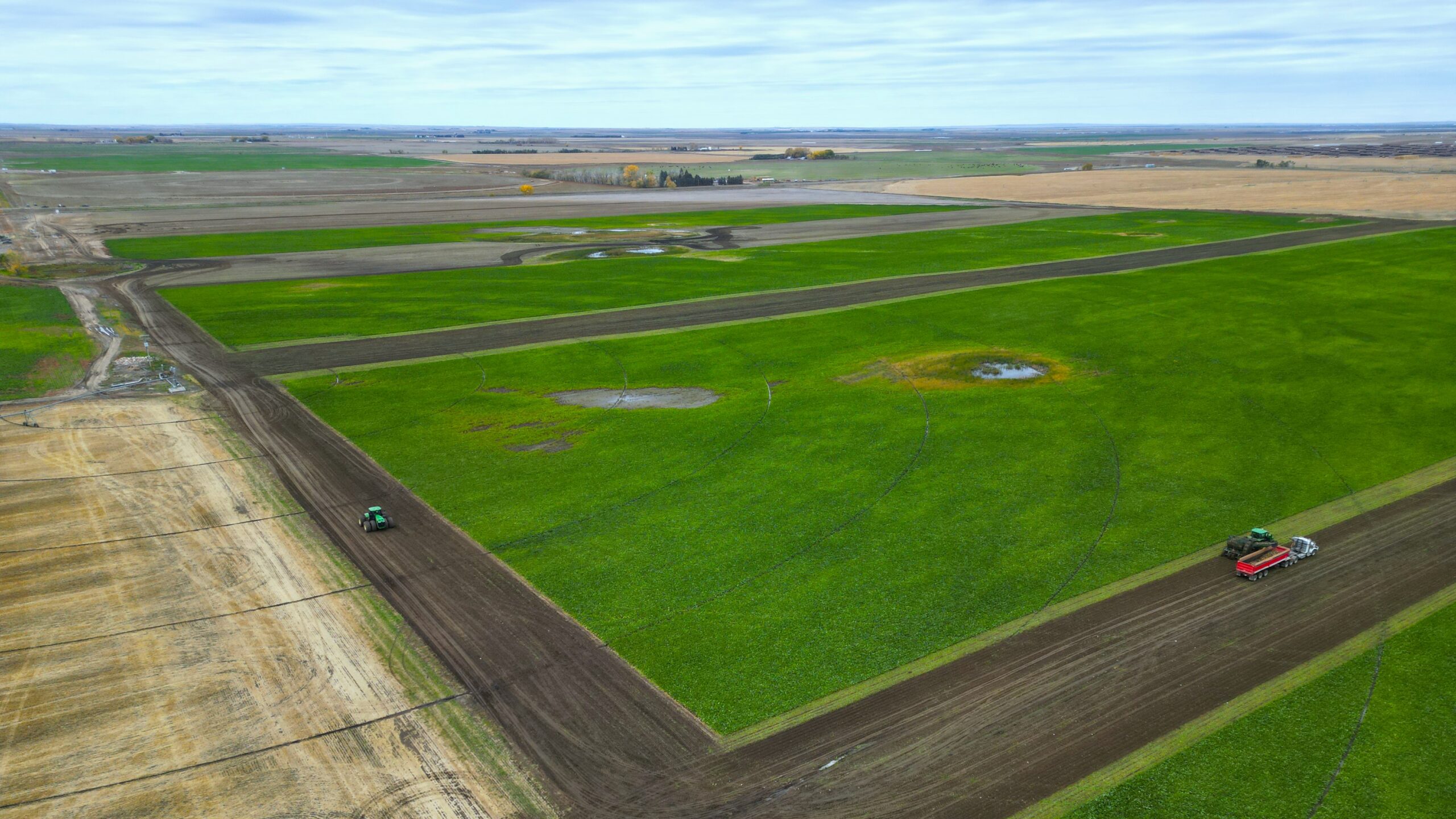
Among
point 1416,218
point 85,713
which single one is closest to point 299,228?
point 85,713

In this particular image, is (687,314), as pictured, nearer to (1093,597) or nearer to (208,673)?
(1093,597)

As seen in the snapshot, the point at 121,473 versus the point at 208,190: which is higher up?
the point at 208,190

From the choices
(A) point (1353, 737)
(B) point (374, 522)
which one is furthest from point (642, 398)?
(A) point (1353, 737)

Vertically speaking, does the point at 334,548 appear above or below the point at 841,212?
below

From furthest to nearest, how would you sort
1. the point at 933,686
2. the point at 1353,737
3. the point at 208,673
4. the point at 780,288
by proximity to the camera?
the point at 780,288 → the point at 208,673 → the point at 933,686 → the point at 1353,737

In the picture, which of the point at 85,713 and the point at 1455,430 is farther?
the point at 1455,430

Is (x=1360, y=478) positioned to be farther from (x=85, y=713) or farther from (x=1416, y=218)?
(x=1416, y=218)
